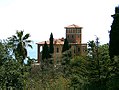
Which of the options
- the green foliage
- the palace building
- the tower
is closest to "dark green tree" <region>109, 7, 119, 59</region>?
the green foliage

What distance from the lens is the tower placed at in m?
105

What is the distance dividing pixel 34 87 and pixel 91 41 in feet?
42.4

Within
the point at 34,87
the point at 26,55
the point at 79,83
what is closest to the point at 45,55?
the point at 26,55

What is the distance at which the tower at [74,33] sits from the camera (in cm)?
10519

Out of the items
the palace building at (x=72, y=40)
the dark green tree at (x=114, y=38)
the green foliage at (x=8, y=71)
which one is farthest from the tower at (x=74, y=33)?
the dark green tree at (x=114, y=38)

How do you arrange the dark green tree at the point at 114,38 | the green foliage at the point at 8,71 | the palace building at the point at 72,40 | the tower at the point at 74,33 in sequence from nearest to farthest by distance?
the dark green tree at the point at 114,38 → the green foliage at the point at 8,71 → the palace building at the point at 72,40 → the tower at the point at 74,33

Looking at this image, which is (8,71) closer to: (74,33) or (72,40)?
(72,40)

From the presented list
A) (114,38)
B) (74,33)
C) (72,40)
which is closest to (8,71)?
(114,38)

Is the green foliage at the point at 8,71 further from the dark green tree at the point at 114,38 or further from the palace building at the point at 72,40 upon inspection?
the palace building at the point at 72,40

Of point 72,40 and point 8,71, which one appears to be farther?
point 72,40

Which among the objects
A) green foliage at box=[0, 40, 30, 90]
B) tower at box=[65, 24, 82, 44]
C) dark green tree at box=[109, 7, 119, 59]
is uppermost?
tower at box=[65, 24, 82, 44]

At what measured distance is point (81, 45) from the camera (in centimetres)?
10262

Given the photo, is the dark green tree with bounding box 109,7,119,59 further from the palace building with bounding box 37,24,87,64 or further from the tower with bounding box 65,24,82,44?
the tower with bounding box 65,24,82,44

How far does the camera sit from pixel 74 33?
105688 millimetres
